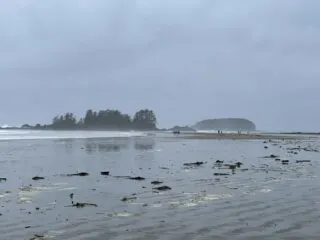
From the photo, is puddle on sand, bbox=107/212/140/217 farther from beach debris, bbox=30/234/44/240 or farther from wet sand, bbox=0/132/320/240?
beach debris, bbox=30/234/44/240

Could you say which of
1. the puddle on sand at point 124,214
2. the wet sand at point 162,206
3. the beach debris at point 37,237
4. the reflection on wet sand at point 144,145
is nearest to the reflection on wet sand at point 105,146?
the reflection on wet sand at point 144,145

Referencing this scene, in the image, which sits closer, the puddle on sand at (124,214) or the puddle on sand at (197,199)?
the puddle on sand at (124,214)

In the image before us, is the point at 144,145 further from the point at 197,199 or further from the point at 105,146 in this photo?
the point at 197,199

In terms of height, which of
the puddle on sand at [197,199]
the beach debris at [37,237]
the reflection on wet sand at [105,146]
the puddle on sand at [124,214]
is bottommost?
the beach debris at [37,237]

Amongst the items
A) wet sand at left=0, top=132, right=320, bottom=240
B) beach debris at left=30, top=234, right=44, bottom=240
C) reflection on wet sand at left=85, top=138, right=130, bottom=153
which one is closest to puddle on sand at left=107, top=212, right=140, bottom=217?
wet sand at left=0, top=132, right=320, bottom=240

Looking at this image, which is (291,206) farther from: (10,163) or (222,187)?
(10,163)

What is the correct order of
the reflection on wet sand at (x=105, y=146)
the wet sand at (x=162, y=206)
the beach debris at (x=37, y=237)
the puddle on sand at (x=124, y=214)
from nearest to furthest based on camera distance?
the beach debris at (x=37, y=237) → the wet sand at (x=162, y=206) → the puddle on sand at (x=124, y=214) → the reflection on wet sand at (x=105, y=146)

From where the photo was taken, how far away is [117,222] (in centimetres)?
1384

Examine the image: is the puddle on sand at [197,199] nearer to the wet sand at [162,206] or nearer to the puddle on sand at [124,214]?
the wet sand at [162,206]

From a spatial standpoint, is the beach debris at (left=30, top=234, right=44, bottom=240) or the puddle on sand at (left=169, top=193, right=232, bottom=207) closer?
the beach debris at (left=30, top=234, right=44, bottom=240)

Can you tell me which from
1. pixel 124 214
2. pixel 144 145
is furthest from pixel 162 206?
pixel 144 145

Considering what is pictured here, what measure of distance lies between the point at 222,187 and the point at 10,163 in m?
20.1

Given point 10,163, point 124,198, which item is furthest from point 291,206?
point 10,163

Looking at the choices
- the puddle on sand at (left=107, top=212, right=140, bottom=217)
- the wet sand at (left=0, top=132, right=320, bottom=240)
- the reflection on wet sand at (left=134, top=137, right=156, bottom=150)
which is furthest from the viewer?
the reflection on wet sand at (left=134, top=137, right=156, bottom=150)
